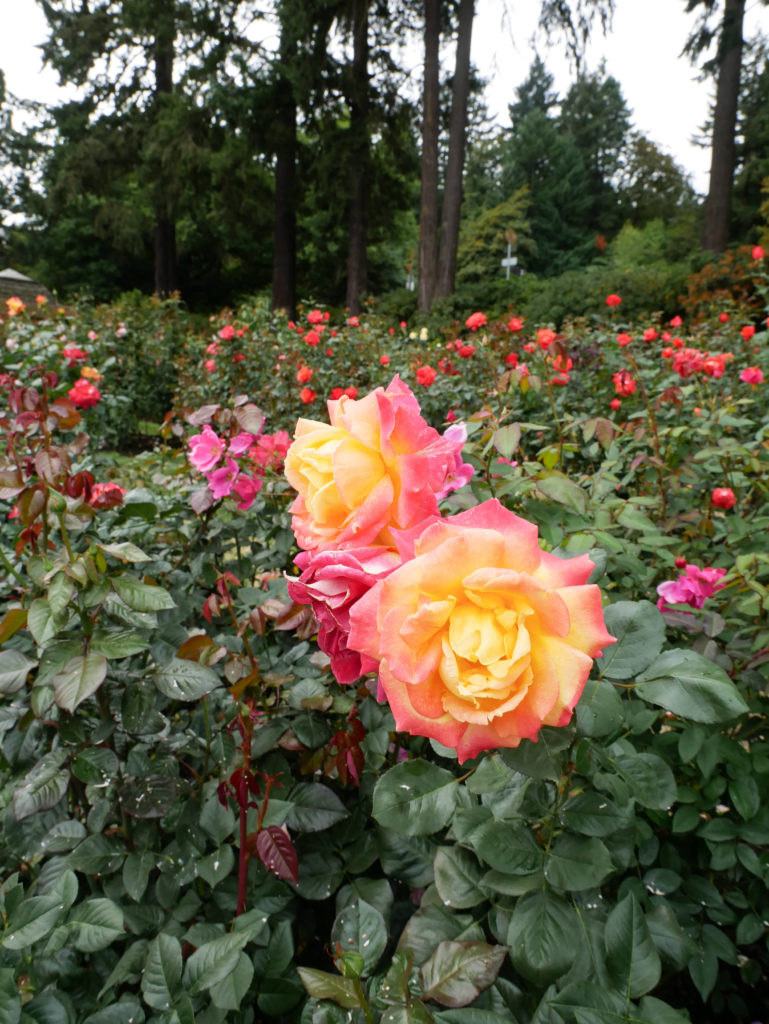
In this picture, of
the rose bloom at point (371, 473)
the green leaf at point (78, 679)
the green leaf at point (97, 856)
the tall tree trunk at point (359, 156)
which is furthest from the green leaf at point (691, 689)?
the tall tree trunk at point (359, 156)

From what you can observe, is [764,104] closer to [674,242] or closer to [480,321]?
[674,242]

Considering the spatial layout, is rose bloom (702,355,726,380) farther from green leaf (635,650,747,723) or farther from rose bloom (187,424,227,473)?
green leaf (635,650,747,723)

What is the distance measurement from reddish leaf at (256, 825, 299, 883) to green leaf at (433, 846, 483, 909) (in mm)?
168

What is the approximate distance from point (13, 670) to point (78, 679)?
154mm

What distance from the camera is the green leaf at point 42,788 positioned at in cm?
79

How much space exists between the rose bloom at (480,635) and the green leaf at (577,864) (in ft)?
0.95

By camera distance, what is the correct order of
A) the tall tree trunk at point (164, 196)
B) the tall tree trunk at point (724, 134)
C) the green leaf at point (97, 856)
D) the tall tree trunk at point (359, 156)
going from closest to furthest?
the green leaf at point (97, 856), the tall tree trunk at point (724, 134), the tall tree trunk at point (359, 156), the tall tree trunk at point (164, 196)

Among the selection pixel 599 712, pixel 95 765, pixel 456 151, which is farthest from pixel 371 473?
pixel 456 151

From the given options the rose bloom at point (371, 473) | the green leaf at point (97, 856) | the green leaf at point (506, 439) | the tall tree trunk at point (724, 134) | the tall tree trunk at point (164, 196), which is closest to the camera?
the rose bloom at point (371, 473)

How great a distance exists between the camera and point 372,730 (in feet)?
3.05

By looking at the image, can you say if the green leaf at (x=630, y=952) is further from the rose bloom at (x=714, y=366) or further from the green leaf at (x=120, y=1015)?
the rose bloom at (x=714, y=366)

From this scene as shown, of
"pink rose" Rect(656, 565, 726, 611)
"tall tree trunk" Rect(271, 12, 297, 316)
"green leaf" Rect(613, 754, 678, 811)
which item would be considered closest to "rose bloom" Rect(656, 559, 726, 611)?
"pink rose" Rect(656, 565, 726, 611)

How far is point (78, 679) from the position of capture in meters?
0.76

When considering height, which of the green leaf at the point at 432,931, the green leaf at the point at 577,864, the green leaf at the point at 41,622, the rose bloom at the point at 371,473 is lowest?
the green leaf at the point at 432,931
